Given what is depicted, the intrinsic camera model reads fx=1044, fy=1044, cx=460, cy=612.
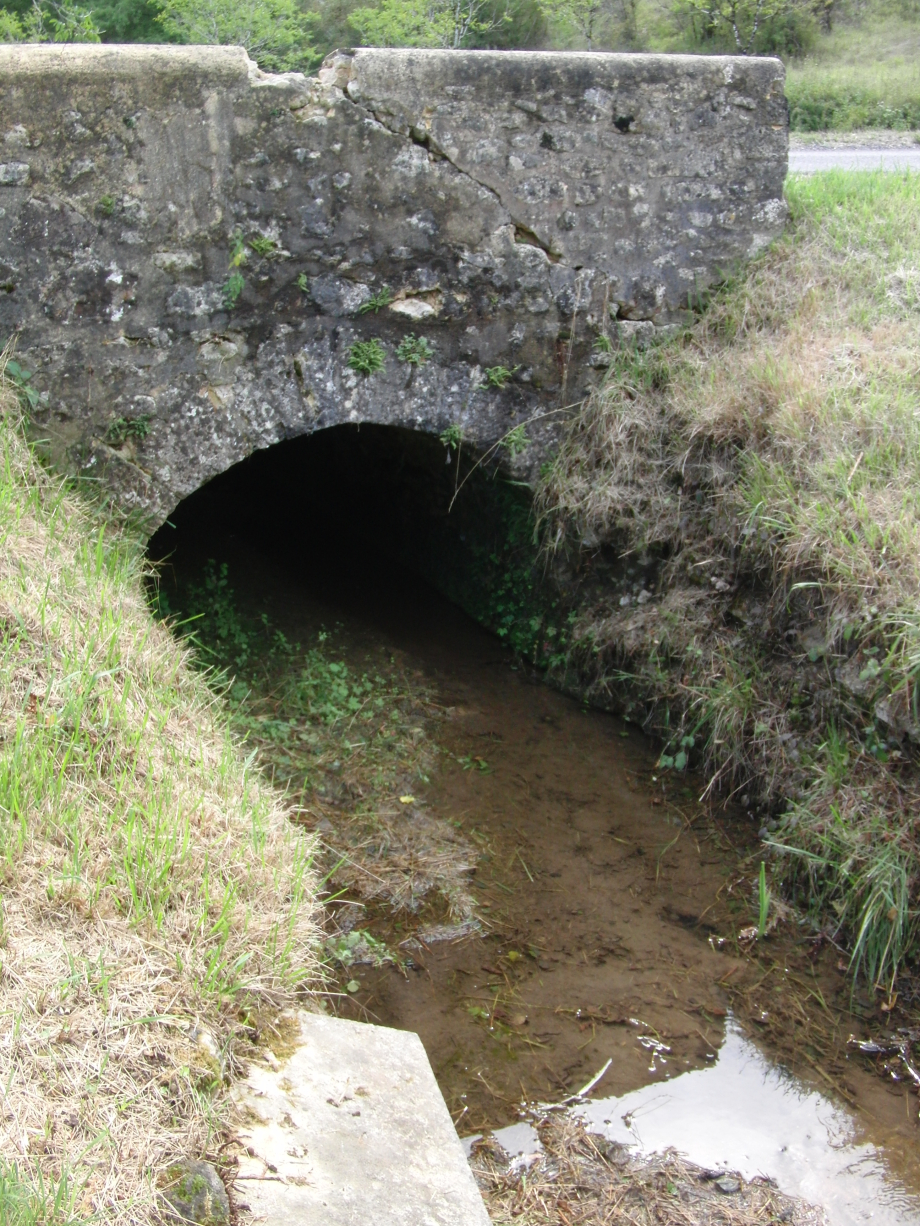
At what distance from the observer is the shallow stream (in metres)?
3.02

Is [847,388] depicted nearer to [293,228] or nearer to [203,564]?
[293,228]

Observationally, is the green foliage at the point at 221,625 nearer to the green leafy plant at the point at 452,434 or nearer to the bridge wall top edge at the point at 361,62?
the green leafy plant at the point at 452,434

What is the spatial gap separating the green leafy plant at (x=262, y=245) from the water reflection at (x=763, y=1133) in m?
3.46

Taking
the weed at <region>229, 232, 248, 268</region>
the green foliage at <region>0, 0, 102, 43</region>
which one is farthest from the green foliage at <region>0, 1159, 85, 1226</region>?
the green foliage at <region>0, 0, 102, 43</region>

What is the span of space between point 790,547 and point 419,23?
37.9 feet

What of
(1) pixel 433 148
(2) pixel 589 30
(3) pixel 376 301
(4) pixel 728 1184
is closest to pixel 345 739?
(3) pixel 376 301

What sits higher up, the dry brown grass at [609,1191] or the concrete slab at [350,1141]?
the concrete slab at [350,1141]

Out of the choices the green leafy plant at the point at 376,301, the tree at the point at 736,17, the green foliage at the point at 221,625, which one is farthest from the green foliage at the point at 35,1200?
the tree at the point at 736,17

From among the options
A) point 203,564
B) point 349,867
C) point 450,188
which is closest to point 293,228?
point 450,188

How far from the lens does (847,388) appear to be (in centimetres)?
449

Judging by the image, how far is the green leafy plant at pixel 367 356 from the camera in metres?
4.67

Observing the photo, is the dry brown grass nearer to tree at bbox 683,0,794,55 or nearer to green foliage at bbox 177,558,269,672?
green foliage at bbox 177,558,269,672

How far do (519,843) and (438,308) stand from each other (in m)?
2.42

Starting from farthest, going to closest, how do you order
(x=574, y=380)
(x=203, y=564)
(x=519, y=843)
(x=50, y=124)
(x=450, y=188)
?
(x=203, y=564)
(x=574, y=380)
(x=450, y=188)
(x=519, y=843)
(x=50, y=124)
